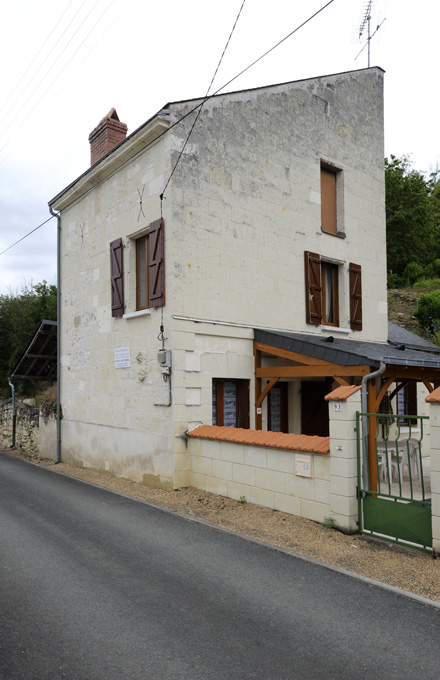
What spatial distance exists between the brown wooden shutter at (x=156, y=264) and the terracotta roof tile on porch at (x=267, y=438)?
8.44ft

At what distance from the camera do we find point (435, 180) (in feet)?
134

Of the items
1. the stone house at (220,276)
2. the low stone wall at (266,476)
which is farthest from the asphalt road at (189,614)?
the stone house at (220,276)

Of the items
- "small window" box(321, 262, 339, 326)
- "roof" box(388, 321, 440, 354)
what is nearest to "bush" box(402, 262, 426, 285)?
"roof" box(388, 321, 440, 354)

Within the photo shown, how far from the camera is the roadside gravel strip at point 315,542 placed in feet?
16.8

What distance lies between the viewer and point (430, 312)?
22969 millimetres

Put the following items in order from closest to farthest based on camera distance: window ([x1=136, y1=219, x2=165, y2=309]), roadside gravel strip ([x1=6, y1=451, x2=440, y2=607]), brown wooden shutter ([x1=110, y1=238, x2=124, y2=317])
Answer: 1. roadside gravel strip ([x1=6, y1=451, x2=440, y2=607])
2. window ([x1=136, y1=219, x2=165, y2=309])
3. brown wooden shutter ([x1=110, y1=238, x2=124, y2=317])

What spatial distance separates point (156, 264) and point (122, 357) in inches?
90.3

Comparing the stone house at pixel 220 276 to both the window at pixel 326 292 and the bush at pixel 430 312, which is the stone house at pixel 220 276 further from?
the bush at pixel 430 312

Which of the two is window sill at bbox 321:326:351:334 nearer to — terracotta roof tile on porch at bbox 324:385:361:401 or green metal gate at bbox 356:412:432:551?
green metal gate at bbox 356:412:432:551

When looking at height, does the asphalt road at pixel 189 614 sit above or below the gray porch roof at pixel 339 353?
below

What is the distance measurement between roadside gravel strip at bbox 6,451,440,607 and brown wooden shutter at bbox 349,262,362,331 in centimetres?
639

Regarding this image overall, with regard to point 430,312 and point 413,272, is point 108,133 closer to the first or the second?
point 430,312

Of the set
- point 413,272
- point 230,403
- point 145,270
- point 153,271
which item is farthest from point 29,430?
point 413,272

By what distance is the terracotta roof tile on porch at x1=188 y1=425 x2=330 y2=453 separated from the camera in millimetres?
6844
